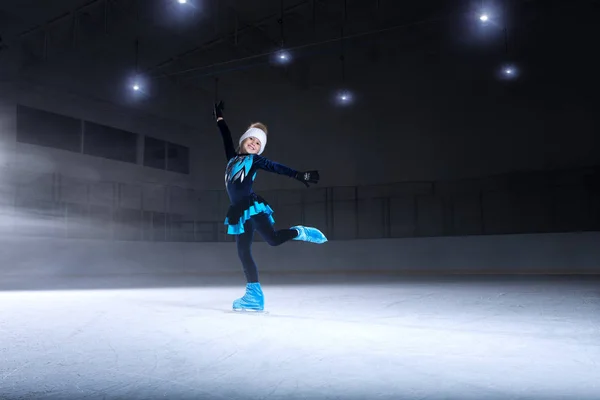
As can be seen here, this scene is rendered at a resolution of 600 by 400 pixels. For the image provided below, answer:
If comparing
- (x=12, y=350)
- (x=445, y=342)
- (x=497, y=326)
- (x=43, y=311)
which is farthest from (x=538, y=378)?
(x=43, y=311)

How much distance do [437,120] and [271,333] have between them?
9.61m

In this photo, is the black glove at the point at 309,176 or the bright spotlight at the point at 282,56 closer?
the black glove at the point at 309,176

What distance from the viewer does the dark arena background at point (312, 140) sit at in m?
9.17

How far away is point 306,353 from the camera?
2.02 m

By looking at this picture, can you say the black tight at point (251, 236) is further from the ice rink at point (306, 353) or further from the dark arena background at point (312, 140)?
the dark arena background at point (312, 140)

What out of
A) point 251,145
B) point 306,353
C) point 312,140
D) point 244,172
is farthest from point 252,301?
point 312,140

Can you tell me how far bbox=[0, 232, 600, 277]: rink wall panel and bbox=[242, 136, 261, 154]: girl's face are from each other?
260 inches

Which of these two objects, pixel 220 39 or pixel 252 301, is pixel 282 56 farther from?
pixel 252 301

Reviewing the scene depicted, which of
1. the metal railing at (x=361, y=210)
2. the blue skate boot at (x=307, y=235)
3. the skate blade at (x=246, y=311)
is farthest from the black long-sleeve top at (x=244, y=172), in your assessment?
the metal railing at (x=361, y=210)

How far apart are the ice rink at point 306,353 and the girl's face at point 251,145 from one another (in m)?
1.15

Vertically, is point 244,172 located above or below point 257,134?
below

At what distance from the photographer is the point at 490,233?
1002 cm

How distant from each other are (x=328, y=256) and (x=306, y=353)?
8.67 metres

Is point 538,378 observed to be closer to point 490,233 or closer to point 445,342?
point 445,342
